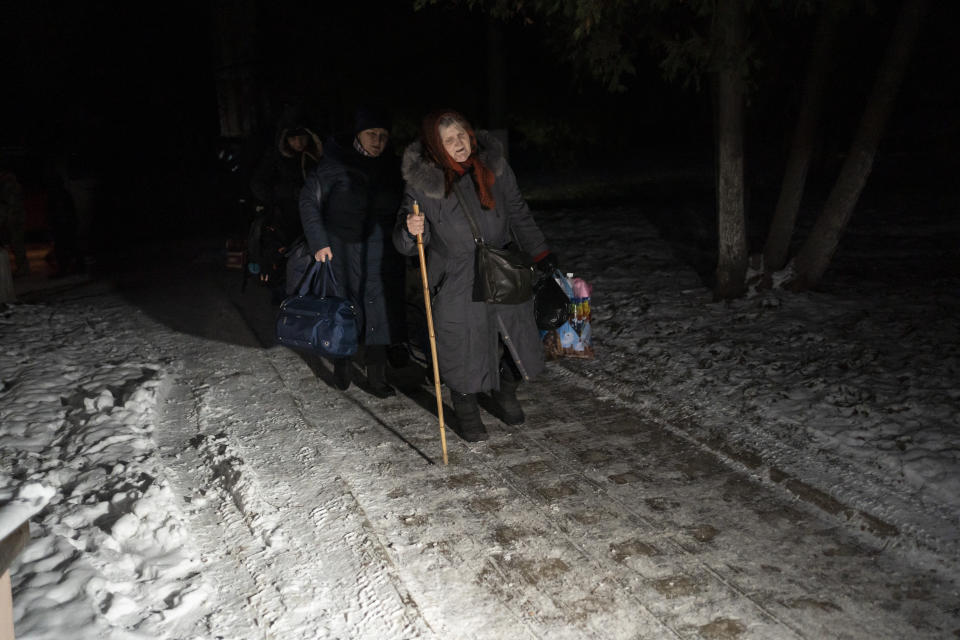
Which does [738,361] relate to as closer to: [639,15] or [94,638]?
[639,15]

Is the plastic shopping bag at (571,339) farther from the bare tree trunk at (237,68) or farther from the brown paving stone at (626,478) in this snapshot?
the bare tree trunk at (237,68)

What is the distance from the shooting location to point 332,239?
633 centimetres

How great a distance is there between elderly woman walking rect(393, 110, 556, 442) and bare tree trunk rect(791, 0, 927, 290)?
3.92m

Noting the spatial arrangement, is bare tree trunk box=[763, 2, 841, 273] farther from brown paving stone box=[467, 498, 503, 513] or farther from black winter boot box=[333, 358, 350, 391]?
brown paving stone box=[467, 498, 503, 513]

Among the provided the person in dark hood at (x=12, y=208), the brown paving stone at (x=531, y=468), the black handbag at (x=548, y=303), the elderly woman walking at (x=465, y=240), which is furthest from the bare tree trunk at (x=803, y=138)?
the person in dark hood at (x=12, y=208)

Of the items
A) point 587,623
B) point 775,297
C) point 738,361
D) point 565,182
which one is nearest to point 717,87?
point 775,297

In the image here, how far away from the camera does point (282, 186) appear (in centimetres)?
733

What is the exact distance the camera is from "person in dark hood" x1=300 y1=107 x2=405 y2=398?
6.15 meters

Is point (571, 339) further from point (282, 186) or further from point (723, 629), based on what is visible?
point (723, 629)

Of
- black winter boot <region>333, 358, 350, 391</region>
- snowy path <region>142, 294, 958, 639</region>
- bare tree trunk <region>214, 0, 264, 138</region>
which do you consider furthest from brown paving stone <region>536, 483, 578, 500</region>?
bare tree trunk <region>214, 0, 264, 138</region>

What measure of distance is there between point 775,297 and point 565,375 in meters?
2.65

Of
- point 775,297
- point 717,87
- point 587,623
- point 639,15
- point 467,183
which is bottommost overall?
point 587,623

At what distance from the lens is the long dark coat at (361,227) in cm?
620

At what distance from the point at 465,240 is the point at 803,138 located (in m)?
4.64
